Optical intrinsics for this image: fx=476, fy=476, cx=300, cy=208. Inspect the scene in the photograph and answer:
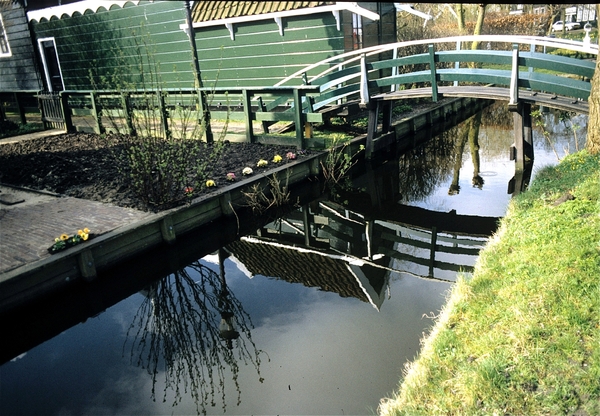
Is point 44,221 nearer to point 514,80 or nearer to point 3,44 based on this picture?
point 514,80

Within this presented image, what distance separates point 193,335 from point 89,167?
503cm

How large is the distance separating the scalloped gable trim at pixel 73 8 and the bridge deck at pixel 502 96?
671 cm

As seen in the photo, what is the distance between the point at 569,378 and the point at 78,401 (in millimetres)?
3495

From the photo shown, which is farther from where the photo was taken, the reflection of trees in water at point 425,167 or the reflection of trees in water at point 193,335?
the reflection of trees in water at point 425,167

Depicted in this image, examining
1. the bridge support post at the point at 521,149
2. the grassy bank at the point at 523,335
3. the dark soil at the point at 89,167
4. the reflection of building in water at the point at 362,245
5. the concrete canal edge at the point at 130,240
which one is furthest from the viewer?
the bridge support post at the point at 521,149

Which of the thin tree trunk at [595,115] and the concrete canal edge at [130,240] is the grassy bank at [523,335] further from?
the concrete canal edge at [130,240]

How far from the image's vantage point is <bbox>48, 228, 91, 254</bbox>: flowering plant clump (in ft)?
16.3

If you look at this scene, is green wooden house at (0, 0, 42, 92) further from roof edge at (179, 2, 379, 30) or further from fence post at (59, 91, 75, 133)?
roof edge at (179, 2, 379, 30)

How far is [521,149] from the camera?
805cm

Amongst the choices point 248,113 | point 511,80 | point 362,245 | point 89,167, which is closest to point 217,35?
point 248,113

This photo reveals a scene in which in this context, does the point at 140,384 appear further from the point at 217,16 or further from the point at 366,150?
the point at 217,16

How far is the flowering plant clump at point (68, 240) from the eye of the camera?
4.96 meters

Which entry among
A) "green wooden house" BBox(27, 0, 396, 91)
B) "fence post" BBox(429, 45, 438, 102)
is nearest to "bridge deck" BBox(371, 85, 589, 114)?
"fence post" BBox(429, 45, 438, 102)

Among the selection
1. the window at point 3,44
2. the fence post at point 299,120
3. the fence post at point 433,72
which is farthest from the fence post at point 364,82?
the window at point 3,44
